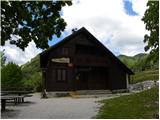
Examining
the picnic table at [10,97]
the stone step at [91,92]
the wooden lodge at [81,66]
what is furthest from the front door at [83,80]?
the picnic table at [10,97]

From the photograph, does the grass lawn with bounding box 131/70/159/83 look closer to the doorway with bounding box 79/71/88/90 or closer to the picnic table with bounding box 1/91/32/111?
the doorway with bounding box 79/71/88/90

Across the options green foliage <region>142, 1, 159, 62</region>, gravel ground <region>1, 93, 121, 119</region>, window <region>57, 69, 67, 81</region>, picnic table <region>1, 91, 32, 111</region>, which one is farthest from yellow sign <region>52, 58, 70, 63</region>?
green foliage <region>142, 1, 159, 62</region>

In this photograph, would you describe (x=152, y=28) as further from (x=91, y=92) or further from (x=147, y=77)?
(x=147, y=77)

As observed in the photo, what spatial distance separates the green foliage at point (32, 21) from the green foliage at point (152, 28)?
6.02 meters

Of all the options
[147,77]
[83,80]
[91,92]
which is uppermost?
[147,77]

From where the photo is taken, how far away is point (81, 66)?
3741 centimetres

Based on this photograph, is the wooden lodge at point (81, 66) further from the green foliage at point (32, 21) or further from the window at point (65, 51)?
the green foliage at point (32, 21)

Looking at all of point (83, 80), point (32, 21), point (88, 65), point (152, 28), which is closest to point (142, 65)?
point (83, 80)

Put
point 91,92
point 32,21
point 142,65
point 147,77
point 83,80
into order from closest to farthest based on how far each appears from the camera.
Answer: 1. point 32,21
2. point 91,92
3. point 83,80
4. point 147,77
5. point 142,65

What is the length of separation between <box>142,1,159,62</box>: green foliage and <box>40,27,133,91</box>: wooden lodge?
14923 millimetres

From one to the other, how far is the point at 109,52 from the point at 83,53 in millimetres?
2677

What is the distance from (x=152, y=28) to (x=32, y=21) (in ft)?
25.0

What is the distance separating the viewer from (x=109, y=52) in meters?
38.3

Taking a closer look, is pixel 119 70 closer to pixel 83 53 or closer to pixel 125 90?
pixel 125 90
